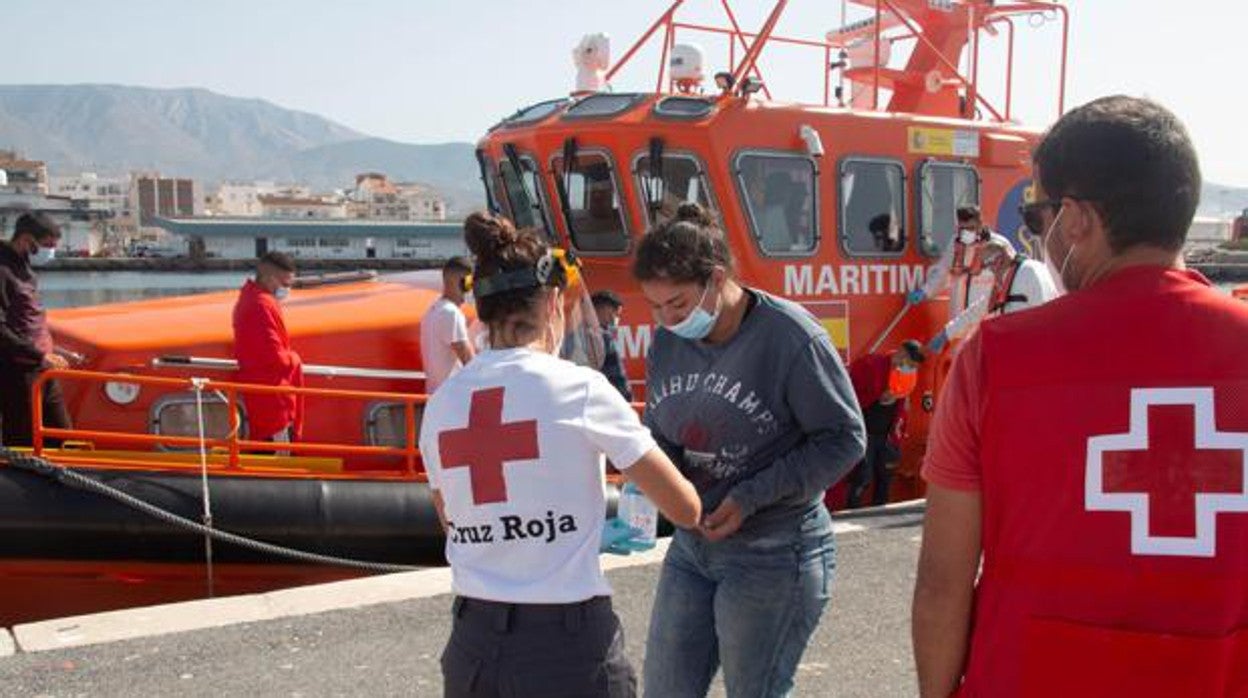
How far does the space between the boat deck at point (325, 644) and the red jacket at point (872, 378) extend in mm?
1734

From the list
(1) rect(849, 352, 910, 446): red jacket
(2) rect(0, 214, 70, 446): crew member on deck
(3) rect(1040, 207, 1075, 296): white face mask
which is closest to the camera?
(3) rect(1040, 207, 1075, 296): white face mask

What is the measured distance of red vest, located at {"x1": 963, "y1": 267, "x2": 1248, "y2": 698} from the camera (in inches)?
53.2

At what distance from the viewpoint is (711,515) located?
2404 millimetres

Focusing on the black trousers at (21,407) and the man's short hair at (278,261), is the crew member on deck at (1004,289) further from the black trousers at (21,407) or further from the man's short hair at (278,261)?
the black trousers at (21,407)

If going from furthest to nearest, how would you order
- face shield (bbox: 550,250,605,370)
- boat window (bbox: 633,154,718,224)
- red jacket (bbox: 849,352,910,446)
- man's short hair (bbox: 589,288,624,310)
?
1. red jacket (bbox: 849,352,910,446)
2. boat window (bbox: 633,154,718,224)
3. man's short hair (bbox: 589,288,624,310)
4. face shield (bbox: 550,250,605,370)

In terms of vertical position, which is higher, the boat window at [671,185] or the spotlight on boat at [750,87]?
the spotlight on boat at [750,87]

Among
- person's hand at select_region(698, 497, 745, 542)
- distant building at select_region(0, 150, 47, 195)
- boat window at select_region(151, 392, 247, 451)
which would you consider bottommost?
boat window at select_region(151, 392, 247, 451)

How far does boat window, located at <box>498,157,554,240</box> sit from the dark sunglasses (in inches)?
188

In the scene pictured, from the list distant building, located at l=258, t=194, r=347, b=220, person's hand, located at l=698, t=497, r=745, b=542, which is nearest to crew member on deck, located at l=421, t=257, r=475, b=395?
person's hand, located at l=698, t=497, r=745, b=542

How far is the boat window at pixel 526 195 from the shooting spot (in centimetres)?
633

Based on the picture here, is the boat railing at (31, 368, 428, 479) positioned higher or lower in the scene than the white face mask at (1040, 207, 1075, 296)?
lower

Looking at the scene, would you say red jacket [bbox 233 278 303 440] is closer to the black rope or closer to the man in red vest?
the black rope

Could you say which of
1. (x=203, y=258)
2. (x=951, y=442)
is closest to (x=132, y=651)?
(x=951, y=442)

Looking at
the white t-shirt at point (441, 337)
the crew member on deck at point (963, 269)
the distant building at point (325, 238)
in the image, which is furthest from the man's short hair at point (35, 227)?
the distant building at point (325, 238)
